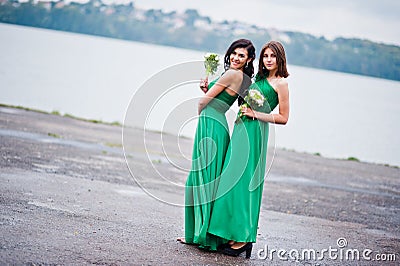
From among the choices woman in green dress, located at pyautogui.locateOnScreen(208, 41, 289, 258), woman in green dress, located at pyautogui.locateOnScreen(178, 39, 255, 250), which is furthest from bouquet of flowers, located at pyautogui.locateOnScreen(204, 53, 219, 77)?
woman in green dress, located at pyautogui.locateOnScreen(208, 41, 289, 258)

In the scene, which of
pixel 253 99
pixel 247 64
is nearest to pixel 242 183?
pixel 253 99

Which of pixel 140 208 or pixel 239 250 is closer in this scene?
pixel 239 250

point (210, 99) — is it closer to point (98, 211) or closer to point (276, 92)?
point (276, 92)

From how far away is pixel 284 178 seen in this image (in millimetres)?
16125

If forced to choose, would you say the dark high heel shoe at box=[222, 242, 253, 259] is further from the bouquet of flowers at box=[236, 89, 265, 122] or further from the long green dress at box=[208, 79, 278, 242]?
the bouquet of flowers at box=[236, 89, 265, 122]

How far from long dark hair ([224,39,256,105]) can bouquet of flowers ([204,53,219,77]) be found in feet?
0.84

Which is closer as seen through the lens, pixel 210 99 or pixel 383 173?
pixel 210 99

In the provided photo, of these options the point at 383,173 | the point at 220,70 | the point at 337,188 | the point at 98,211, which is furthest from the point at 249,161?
the point at 383,173

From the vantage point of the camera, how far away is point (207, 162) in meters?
7.61

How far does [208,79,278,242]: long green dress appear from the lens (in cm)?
749

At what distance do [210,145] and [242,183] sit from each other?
561 mm

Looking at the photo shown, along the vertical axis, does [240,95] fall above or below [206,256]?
above

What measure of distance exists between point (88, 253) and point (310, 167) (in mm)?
13132

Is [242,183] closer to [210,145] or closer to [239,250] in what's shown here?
[210,145]
